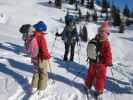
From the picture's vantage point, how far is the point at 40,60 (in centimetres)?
1159

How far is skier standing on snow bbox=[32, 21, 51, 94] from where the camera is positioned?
11438 millimetres

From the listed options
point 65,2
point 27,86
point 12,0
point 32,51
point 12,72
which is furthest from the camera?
point 65,2

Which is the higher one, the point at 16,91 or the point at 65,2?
the point at 16,91

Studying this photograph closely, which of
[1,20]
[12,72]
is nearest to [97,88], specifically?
[12,72]

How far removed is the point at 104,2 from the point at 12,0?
46.0m

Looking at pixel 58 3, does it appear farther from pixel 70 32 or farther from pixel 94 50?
pixel 94 50

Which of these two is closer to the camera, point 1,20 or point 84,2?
point 1,20

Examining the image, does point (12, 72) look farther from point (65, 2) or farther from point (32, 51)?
point (65, 2)

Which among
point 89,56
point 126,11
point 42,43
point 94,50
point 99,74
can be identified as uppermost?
point 42,43

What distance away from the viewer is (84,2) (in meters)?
148

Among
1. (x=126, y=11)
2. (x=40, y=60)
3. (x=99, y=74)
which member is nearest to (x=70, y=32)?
(x=40, y=60)

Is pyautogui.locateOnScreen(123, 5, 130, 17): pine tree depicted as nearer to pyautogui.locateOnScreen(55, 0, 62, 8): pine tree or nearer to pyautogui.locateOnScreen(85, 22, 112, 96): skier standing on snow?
pyautogui.locateOnScreen(55, 0, 62, 8): pine tree

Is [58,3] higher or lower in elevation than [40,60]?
lower

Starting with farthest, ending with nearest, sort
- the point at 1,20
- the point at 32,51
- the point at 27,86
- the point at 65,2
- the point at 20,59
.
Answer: the point at 65,2, the point at 1,20, the point at 20,59, the point at 27,86, the point at 32,51
